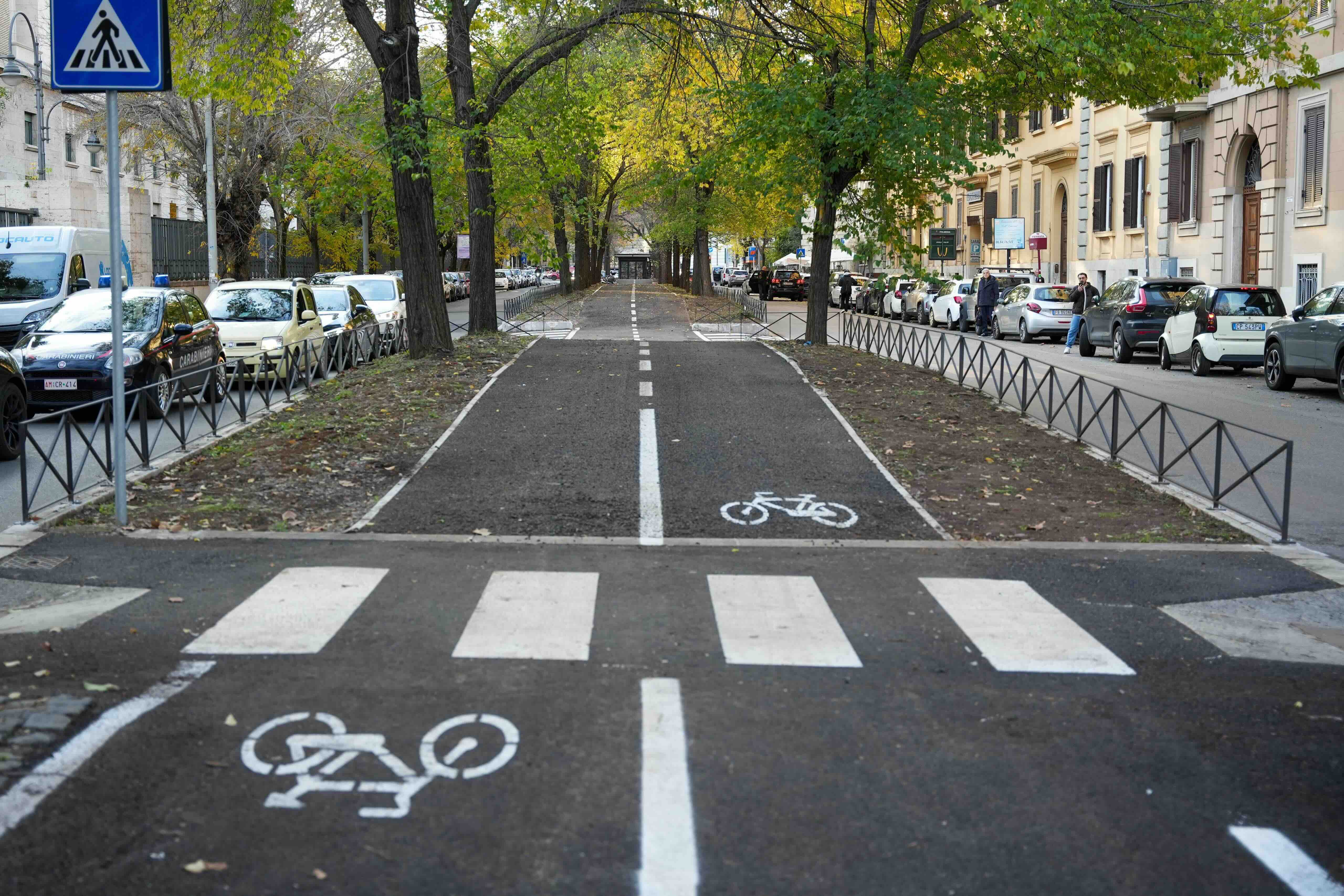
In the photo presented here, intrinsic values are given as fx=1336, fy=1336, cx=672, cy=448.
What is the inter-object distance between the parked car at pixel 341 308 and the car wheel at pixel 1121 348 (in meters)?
15.0

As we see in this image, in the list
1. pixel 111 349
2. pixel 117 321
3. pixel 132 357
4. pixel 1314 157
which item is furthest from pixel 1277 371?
pixel 117 321

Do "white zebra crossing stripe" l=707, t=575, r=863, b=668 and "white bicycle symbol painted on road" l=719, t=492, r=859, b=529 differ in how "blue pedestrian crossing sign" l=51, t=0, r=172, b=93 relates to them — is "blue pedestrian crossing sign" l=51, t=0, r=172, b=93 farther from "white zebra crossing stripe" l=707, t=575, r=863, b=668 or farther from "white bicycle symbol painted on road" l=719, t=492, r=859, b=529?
"white zebra crossing stripe" l=707, t=575, r=863, b=668

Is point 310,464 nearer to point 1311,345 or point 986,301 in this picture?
point 1311,345

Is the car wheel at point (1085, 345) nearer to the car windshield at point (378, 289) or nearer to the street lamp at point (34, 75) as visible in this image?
the car windshield at point (378, 289)

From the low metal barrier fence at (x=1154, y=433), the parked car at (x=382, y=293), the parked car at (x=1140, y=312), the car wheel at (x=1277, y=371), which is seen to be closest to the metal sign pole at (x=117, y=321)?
the low metal barrier fence at (x=1154, y=433)

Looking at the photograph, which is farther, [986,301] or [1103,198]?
[1103,198]

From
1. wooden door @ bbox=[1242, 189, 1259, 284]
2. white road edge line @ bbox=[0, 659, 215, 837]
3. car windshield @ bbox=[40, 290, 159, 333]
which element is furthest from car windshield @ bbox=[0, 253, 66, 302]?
wooden door @ bbox=[1242, 189, 1259, 284]

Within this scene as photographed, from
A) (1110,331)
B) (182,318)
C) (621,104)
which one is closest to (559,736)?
(182,318)

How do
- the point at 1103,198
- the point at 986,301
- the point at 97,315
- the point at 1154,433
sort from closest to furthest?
the point at 1154,433, the point at 97,315, the point at 986,301, the point at 1103,198

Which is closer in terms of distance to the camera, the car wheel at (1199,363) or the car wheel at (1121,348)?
the car wheel at (1199,363)

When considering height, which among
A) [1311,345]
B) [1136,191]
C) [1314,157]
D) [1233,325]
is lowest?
[1311,345]

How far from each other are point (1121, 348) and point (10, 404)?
21.4 m

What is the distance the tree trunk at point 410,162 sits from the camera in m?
19.9

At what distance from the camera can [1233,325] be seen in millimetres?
23766
